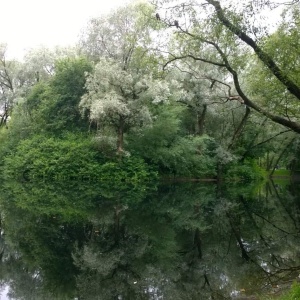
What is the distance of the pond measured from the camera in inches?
368

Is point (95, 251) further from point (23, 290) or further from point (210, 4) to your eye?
point (210, 4)

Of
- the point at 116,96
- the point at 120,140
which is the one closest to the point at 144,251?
the point at 116,96

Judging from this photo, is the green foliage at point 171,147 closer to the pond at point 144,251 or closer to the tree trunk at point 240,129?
the tree trunk at point 240,129

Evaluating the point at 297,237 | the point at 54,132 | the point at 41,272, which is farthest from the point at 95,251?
the point at 54,132

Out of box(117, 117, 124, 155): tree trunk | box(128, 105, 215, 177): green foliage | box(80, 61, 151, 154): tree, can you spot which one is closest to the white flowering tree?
box(80, 61, 151, 154): tree

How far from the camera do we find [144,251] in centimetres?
1277

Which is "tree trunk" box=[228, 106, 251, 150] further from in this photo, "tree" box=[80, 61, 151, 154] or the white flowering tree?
"tree" box=[80, 61, 151, 154]

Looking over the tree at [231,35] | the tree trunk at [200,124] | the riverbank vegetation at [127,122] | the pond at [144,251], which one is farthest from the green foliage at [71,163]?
the tree at [231,35]

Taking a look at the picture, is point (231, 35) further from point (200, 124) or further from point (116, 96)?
point (200, 124)

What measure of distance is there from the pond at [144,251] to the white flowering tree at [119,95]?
42.8 ft

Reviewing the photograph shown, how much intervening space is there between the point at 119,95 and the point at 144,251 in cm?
2441

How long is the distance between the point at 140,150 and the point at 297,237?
85.2 ft

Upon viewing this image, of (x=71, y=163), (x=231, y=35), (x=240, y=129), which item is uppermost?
(x=231, y=35)

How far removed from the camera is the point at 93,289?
362 inches
